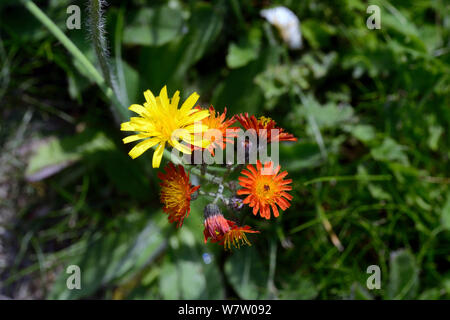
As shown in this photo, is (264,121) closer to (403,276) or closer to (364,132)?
(364,132)

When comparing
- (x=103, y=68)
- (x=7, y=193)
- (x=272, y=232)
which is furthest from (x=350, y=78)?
(x=7, y=193)

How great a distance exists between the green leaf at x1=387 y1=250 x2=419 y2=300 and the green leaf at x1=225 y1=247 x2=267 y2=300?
74cm

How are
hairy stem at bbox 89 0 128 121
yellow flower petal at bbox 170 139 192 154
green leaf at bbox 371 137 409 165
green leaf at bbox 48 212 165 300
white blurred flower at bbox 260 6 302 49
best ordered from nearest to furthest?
1. yellow flower petal at bbox 170 139 192 154
2. hairy stem at bbox 89 0 128 121
3. green leaf at bbox 48 212 165 300
4. green leaf at bbox 371 137 409 165
5. white blurred flower at bbox 260 6 302 49

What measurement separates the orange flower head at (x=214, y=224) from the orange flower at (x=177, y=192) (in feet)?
0.25

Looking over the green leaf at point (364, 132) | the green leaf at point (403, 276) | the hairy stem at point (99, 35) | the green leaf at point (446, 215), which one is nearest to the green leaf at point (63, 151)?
the hairy stem at point (99, 35)

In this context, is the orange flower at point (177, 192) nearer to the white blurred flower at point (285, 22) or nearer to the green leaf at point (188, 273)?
the green leaf at point (188, 273)

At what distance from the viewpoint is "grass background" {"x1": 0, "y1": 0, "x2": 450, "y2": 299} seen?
88.2 inches

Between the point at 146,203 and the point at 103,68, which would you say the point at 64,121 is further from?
the point at 103,68

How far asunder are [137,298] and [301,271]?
3.32 feet

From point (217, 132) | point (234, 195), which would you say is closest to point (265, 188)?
point (234, 195)

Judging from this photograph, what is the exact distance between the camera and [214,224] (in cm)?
136

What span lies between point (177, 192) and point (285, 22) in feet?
5.13

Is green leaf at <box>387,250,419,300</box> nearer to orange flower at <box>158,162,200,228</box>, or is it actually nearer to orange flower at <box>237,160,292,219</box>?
orange flower at <box>237,160,292,219</box>

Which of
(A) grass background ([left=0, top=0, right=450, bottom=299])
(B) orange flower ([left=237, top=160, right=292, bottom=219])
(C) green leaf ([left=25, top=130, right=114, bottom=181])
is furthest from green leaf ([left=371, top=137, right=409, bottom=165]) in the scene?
(C) green leaf ([left=25, top=130, right=114, bottom=181])
